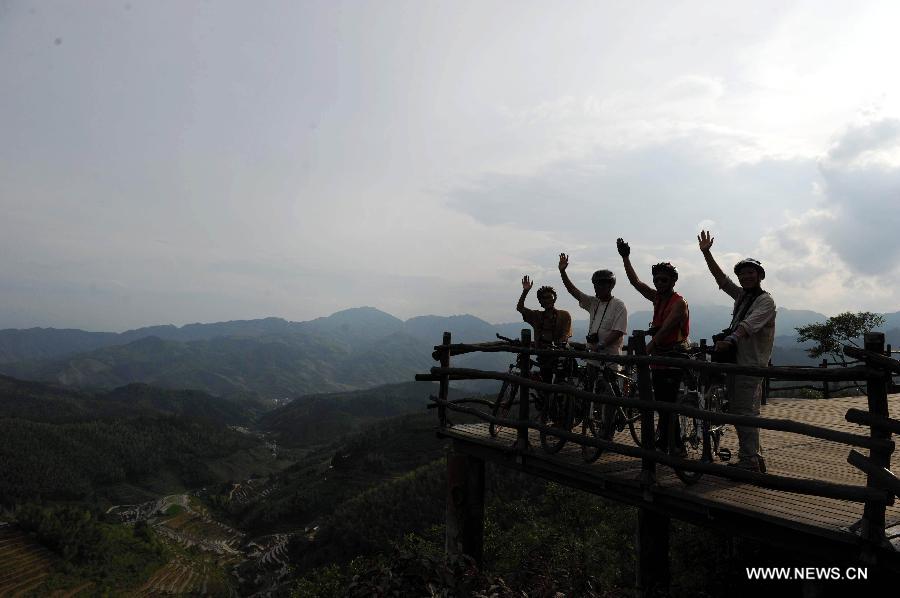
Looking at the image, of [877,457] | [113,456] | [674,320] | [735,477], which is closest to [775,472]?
[735,477]

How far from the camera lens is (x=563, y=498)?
18.5 m

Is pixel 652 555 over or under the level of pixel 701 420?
under

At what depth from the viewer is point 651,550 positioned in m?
7.00

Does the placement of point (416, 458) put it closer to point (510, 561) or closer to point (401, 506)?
point (401, 506)

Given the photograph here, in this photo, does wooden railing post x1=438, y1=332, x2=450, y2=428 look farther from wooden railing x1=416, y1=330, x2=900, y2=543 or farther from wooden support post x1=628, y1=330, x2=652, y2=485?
wooden support post x1=628, y1=330, x2=652, y2=485

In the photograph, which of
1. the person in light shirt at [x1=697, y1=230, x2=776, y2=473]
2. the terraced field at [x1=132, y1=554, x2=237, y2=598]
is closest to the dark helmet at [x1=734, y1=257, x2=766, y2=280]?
the person in light shirt at [x1=697, y1=230, x2=776, y2=473]

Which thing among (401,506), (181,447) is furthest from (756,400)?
(181,447)

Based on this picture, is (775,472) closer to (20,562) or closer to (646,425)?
(646,425)

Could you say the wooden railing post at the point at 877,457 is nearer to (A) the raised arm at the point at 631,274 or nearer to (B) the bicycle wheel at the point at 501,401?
(A) the raised arm at the point at 631,274

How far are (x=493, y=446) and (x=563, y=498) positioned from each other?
12686mm

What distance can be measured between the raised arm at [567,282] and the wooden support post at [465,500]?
301 cm

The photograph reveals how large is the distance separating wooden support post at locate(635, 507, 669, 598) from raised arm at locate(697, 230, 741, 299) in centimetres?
299

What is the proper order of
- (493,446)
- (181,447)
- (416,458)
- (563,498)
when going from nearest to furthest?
1. (493,446)
2. (563,498)
3. (416,458)
4. (181,447)

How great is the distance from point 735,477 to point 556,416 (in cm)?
307
